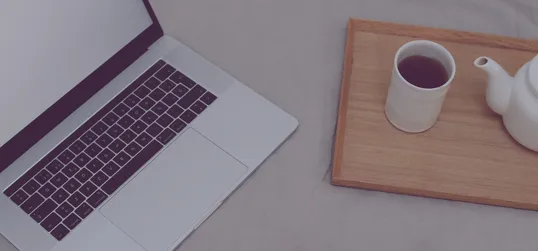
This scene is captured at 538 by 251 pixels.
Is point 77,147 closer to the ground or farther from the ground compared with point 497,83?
closer to the ground

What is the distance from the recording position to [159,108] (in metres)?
0.76

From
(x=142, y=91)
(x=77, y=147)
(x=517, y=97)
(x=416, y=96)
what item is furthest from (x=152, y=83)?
(x=517, y=97)

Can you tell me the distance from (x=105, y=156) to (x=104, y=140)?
21 mm

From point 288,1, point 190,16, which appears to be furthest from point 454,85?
point 190,16

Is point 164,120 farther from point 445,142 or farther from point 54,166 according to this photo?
point 445,142

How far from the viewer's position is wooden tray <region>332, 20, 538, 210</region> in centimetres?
71

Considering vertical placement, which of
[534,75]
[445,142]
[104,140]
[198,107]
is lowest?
[104,140]

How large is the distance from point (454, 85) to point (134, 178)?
1.34 feet

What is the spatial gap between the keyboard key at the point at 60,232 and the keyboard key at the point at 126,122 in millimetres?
138

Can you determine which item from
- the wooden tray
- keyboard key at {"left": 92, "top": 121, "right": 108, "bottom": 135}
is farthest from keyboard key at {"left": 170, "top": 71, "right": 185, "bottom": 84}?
the wooden tray

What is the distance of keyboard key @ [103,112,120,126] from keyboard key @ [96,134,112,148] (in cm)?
2

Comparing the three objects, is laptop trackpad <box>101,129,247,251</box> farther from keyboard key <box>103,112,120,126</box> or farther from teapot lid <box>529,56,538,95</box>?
teapot lid <box>529,56,538,95</box>

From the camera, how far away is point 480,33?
81 cm

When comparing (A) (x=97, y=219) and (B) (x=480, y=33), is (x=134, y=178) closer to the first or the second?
(A) (x=97, y=219)
